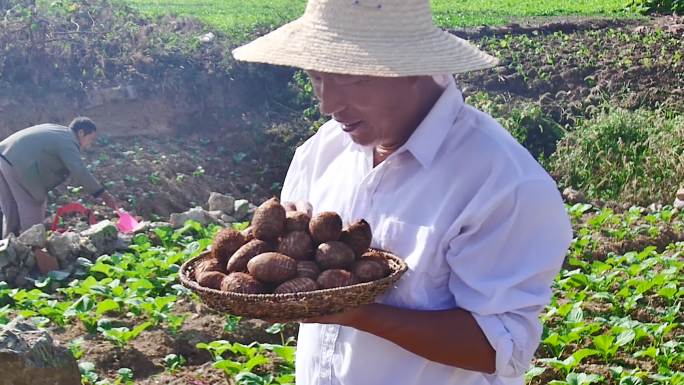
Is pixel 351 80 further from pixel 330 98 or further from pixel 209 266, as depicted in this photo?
pixel 209 266

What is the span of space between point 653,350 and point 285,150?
7.19 metres

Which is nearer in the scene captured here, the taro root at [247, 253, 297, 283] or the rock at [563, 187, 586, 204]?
the taro root at [247, 253, 297, 283]

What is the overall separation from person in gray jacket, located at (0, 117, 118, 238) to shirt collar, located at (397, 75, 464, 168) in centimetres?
646

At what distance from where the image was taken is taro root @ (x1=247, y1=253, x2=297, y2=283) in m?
2.46

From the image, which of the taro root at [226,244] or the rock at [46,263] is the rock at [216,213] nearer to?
the rock at [46,263]

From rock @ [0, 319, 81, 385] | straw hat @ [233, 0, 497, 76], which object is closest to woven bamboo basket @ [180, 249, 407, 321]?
straw hat @ [233, 0, 497, 76]

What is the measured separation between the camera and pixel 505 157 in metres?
2.35

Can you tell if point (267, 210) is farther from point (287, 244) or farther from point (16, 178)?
point (16, 178)

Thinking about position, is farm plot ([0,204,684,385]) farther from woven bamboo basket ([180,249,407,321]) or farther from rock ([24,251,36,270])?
woven bamboo basket ([180,249,407,321])

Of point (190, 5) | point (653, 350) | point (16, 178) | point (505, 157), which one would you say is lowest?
point (190, 5)

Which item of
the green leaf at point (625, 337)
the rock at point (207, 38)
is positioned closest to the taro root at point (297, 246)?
the green leaf at point (625, 337)

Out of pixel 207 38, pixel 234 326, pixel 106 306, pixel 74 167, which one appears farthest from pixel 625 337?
pixel 207 38

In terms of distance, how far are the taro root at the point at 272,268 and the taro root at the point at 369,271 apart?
154mm

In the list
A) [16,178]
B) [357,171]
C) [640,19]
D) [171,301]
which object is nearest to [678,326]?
[171,301]
